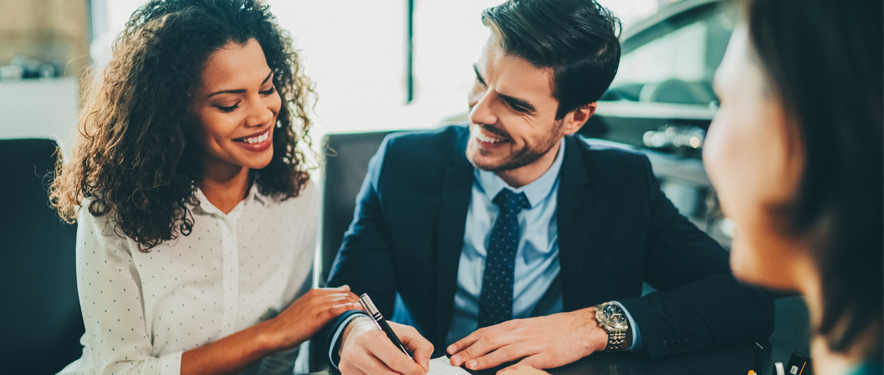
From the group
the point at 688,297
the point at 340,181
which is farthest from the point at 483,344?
the point at 340,181

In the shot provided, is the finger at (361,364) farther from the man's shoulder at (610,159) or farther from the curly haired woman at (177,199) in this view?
the man's shoulder at (610,159)

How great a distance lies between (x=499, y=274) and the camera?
1.26m

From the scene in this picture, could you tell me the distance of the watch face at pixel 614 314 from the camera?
104cm

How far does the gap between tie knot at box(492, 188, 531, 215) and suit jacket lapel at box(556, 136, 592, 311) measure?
0.09 metres

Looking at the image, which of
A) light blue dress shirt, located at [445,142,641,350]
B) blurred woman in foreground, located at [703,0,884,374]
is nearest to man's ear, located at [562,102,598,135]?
light blue dress shirt, located at [445,142,641,350]

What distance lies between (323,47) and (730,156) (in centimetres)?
412

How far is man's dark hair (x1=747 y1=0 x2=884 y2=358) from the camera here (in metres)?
0.39

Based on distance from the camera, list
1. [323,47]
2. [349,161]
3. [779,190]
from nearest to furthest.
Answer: [779,190] < [349,161] < [323,47]

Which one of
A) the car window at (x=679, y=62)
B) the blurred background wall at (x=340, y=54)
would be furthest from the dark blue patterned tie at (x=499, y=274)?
the car window at (x=679, y=62)

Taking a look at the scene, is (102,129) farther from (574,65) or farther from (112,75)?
(574,65)

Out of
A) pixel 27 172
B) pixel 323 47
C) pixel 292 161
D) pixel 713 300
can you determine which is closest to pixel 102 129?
pixel 27 172

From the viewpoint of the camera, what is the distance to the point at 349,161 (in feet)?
5.06

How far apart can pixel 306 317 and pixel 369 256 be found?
0.27 m

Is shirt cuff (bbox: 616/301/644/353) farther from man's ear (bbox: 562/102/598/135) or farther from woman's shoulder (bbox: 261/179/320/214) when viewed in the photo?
woman's shoulder (bbox: 261/179/320/214)
